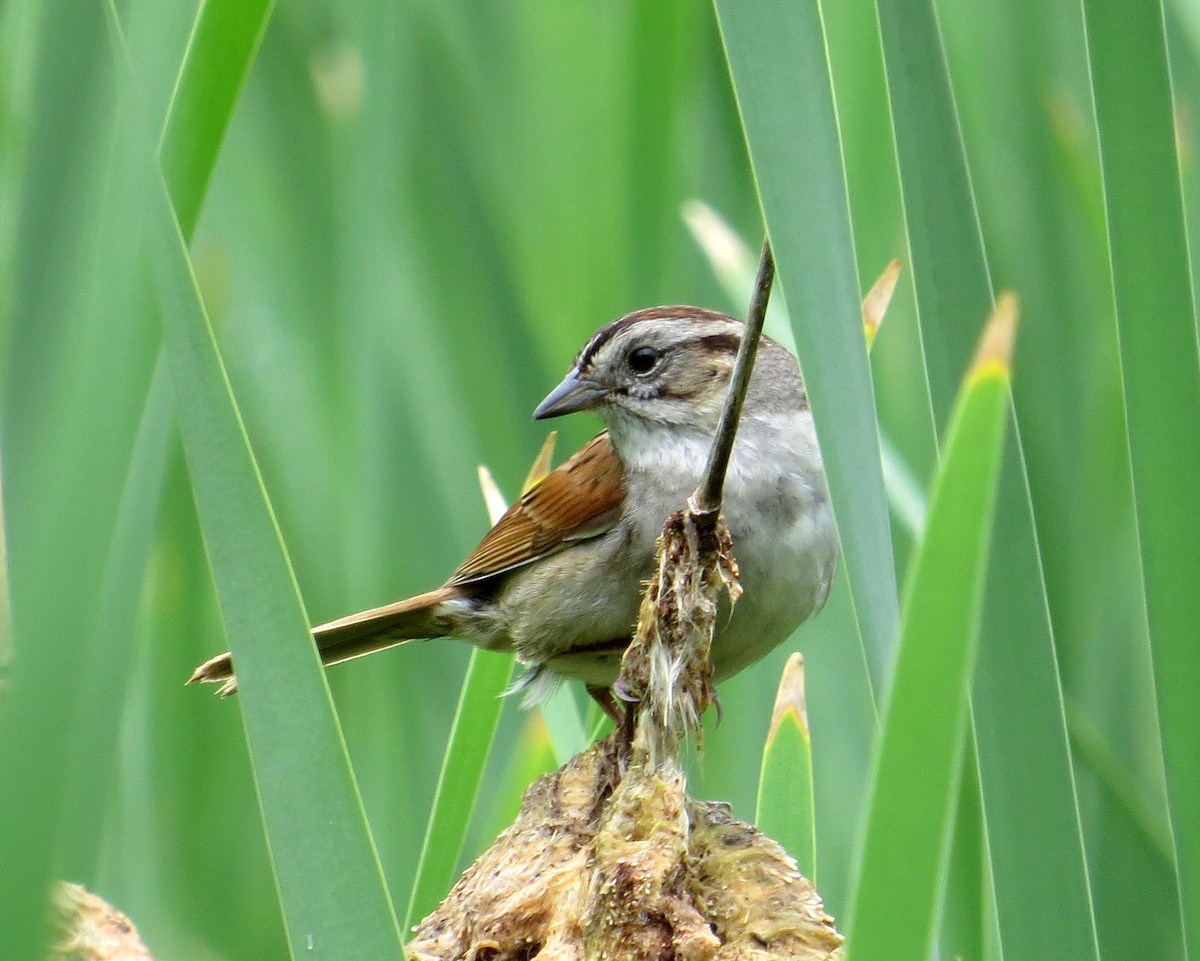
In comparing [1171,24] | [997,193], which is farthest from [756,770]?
[1171,24]

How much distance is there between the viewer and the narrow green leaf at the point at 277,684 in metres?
0.82

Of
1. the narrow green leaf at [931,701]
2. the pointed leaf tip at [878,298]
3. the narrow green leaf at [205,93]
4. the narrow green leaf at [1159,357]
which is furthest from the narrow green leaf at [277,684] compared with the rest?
the pointed leaf tip at [878,298]

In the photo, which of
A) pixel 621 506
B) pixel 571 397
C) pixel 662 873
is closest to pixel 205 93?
pixel 662 873

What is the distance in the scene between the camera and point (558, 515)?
2318mm

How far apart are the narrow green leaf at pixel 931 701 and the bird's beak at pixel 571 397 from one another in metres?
1.44

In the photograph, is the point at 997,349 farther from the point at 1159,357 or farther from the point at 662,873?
the point at 662,873

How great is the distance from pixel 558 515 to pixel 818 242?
1338mm

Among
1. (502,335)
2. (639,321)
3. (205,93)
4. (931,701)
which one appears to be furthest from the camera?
(502,335)

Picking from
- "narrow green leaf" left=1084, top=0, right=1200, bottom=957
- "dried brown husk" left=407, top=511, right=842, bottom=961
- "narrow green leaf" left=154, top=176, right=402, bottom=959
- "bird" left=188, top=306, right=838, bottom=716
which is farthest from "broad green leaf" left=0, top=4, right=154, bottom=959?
"bird" left=188, top=306, right=838, bottom=716

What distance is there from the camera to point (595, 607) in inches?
87.7

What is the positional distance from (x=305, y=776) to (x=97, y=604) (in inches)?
6.2

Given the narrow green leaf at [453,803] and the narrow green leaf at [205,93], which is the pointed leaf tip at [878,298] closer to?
the narrow green leaf at [453,803]

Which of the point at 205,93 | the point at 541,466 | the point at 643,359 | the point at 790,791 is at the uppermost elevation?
the point at 205,93

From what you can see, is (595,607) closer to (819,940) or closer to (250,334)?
(250,334)
